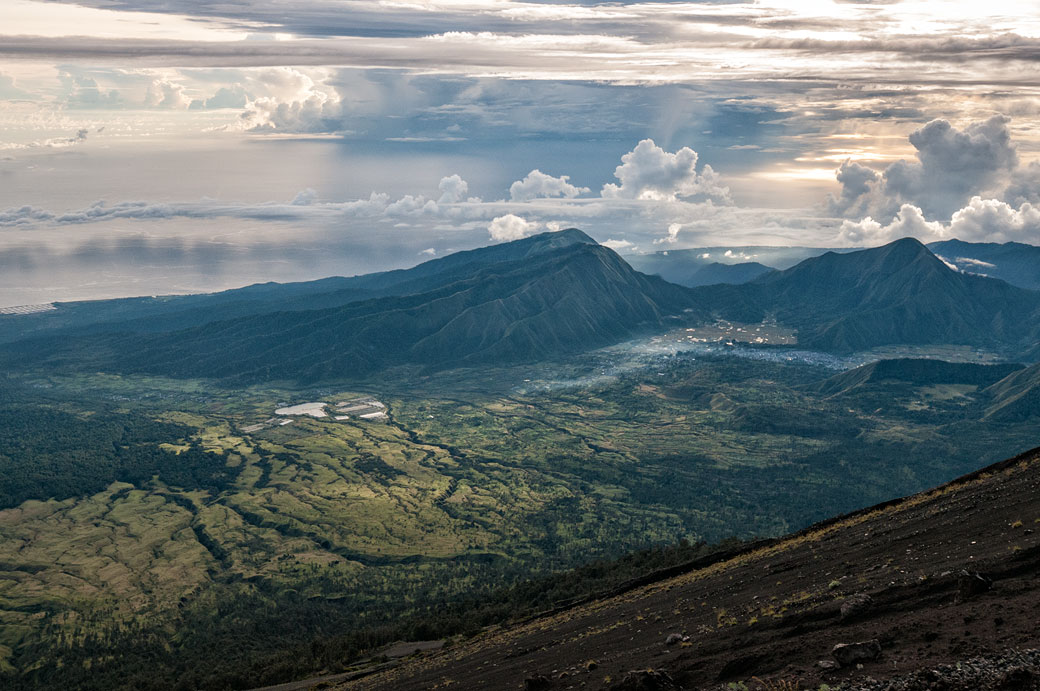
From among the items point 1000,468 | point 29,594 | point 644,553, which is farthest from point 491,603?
point 29,594

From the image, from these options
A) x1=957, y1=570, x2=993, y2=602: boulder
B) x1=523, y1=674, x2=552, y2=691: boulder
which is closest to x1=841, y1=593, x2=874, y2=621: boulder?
x1=957, y1=570, x2=993, y2=602: boulder

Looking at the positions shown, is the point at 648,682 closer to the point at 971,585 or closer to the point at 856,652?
the point at 856,652

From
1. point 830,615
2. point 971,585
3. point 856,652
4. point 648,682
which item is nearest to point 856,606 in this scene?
point 830,615

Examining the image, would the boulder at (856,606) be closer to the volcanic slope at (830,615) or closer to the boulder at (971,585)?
the volcanic slope at (830,615)

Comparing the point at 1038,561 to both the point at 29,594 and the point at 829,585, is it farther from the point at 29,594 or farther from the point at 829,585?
the point at 29,594

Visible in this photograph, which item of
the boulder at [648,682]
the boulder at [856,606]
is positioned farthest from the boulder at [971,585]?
the boulder at [648,682]

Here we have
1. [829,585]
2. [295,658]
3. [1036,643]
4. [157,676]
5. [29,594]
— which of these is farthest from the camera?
[29,594]
